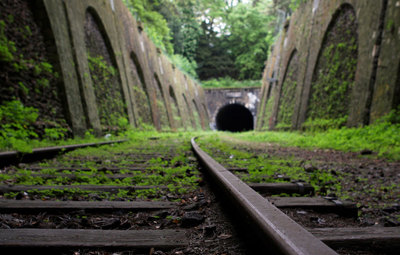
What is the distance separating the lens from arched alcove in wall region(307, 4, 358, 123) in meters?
9.45

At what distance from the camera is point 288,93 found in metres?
16.3

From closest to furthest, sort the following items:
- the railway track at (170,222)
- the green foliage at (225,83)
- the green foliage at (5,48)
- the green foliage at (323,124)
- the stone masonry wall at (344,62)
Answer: the railway track at (170,222) → the green foliage at (5,48) → the stone masonry wall at (344,62) → the green foliage at (323,124) → the green foliage at (225,83)

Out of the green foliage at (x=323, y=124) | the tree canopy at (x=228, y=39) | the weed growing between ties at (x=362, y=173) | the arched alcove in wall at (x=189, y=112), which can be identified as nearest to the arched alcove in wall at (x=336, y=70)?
the green foliage at (x=323, y=124)

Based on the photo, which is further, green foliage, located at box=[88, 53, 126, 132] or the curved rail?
green foliage, located at box=[88, 53, 126, 132]

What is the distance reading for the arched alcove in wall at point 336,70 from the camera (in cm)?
945

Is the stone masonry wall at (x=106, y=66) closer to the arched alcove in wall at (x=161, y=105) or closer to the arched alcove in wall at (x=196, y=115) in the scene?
the arched alcove in wall at (x=161, y=105)

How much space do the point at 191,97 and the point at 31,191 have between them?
29097 millimetres

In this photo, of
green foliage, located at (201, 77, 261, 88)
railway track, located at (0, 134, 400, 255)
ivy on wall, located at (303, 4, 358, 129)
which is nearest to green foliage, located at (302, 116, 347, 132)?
ivy on wall, located at (303, 4, 358, 129)

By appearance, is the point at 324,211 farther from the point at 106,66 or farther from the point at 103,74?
the point at 106,66

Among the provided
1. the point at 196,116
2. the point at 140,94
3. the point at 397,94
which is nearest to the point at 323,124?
the point at 397,94

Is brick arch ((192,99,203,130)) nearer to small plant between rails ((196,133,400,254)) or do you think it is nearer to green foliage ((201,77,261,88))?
green foliage ((201,77,261,88))

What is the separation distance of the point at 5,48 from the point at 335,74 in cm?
1054

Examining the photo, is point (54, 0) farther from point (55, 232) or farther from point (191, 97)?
point (191, 97)

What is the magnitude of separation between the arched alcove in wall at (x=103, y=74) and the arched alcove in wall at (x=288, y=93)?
889 centimetres
